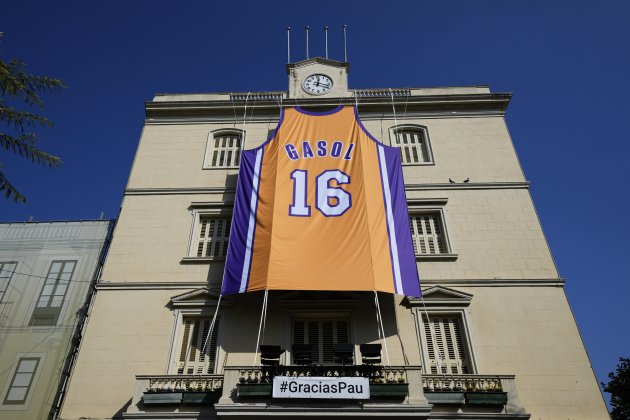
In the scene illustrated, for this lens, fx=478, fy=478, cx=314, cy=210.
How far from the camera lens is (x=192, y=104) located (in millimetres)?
21922

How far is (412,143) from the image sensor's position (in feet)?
68.8

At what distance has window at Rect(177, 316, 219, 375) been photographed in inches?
589

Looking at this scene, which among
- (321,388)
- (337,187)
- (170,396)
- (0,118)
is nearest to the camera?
(0,118)

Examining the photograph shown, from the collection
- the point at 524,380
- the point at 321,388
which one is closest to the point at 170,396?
the point at 321,388

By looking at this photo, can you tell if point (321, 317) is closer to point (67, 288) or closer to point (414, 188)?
point (414, 188)

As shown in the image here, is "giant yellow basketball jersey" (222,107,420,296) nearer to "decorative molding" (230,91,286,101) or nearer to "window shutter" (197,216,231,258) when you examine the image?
"window shutter" (197,216,231,258)

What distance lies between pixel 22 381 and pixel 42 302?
2841mm

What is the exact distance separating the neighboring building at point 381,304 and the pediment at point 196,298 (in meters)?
0.07

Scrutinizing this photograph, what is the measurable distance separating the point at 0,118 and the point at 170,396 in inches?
323

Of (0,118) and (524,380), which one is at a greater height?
(0,118)

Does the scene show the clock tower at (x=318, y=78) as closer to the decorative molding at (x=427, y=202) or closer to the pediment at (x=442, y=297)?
the decorative molding at (x=427, y=202)

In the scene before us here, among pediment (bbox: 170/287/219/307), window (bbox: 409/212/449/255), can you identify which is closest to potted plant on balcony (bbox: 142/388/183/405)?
pediment (bbox: 170/287/219/307)

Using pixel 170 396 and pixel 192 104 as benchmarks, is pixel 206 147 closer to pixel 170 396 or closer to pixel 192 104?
pixel 192 104

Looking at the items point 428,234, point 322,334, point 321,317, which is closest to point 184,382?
point 322,334
